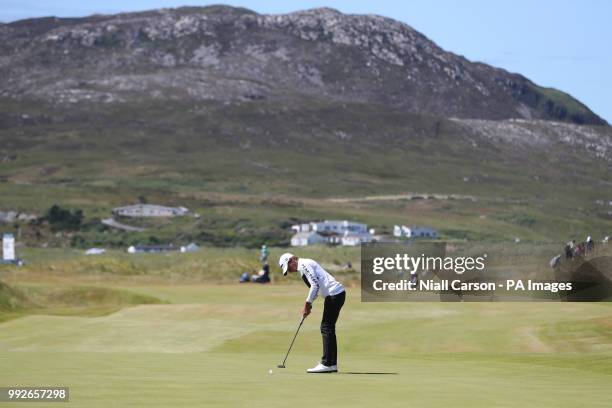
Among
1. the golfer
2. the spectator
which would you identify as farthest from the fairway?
the spectator

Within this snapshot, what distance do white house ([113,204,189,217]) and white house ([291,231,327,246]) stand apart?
30283mm

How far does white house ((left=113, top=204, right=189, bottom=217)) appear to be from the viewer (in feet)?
618

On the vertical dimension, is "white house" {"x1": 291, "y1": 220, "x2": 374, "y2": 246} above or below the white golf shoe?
below

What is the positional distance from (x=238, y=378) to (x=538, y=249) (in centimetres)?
2870

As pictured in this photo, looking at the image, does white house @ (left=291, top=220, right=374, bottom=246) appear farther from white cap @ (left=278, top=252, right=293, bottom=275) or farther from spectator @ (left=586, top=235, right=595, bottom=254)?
white cap @ (left=278, top=252, right=293, bottom=275)

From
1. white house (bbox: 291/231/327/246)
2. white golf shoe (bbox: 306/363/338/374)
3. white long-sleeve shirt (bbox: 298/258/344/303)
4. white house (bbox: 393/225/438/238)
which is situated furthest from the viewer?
white house (bbox: 393/225/438/238)

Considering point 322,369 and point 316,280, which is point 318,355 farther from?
point 322,369

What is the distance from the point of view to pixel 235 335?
2912 cm

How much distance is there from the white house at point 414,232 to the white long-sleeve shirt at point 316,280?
500ft

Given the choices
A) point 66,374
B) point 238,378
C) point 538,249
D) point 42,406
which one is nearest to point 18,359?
point 66,374

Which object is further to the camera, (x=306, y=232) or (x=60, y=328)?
(x=306, y=232)

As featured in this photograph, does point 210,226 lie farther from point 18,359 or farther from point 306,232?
point 18,359

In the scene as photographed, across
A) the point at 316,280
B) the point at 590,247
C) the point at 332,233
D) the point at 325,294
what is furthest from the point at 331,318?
the point at 332,233

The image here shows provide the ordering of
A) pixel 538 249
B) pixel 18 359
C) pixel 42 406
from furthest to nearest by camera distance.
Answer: pixel 538 249
pixel 18 359
pixel 42 406
